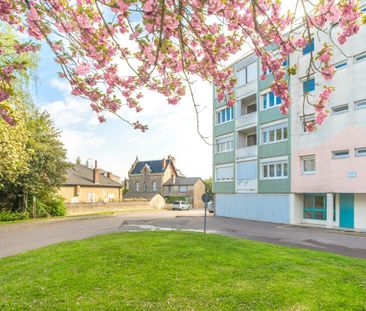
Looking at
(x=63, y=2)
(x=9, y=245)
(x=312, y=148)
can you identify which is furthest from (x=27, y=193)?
(x=63, y=2)

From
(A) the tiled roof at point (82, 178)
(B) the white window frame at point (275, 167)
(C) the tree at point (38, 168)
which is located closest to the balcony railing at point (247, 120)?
(B) the white window frame at point (275, 167)

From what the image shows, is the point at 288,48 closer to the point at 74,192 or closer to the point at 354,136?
the point at 354,136

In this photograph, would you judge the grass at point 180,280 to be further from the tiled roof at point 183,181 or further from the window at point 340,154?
the tiled roof at point 183,181

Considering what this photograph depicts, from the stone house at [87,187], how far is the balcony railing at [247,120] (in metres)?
26.1

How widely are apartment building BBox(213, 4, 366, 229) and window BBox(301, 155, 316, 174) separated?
0.26 ft

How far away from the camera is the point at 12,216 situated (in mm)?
28891

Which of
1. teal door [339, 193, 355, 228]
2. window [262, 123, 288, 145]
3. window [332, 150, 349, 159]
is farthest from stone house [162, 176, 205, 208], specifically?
window [332, 150, 349, 159]

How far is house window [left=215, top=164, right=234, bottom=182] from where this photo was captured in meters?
35.5

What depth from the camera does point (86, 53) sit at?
4.86 metres

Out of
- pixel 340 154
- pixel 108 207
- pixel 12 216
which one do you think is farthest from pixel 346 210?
pixel 108 207

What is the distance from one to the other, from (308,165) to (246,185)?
24.8 feet

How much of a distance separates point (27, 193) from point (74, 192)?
2021cm

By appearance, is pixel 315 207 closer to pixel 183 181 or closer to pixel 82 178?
pixel 82 178

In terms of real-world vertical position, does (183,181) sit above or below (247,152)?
below
